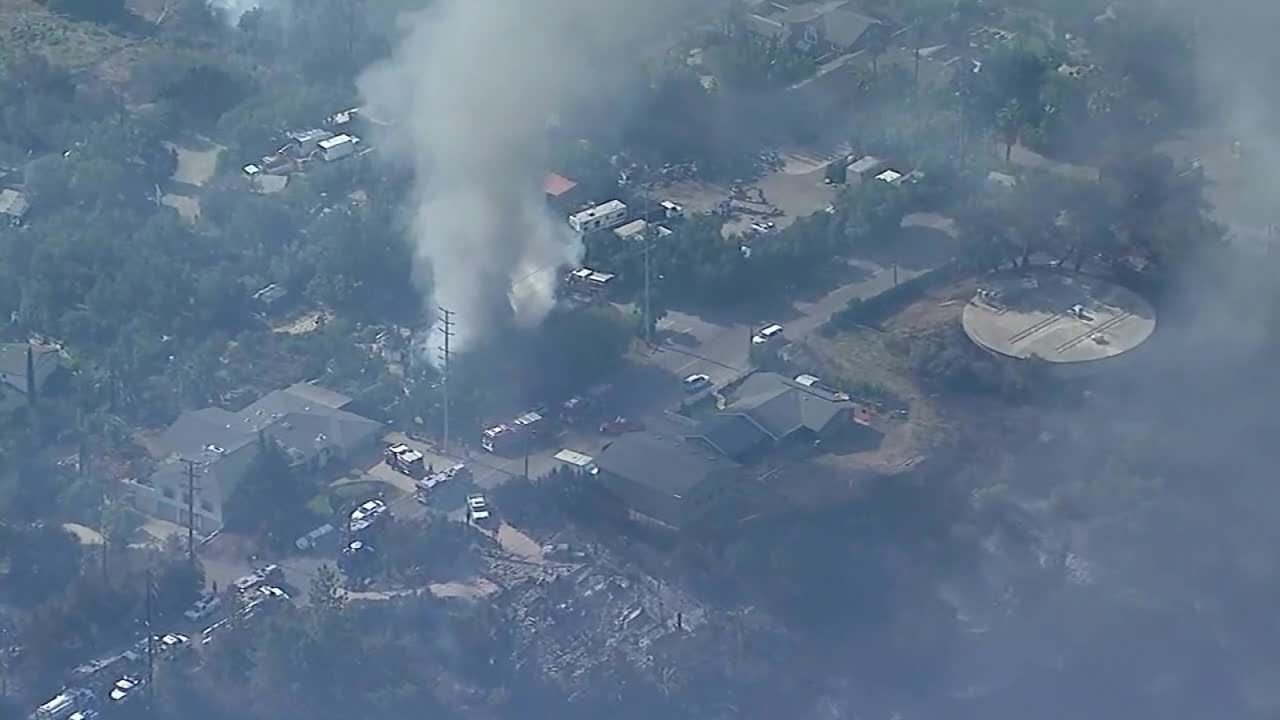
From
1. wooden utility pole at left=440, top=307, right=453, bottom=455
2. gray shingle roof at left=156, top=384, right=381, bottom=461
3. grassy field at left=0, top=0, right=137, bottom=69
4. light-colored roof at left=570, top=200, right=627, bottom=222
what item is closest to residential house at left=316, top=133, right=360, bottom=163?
light-colored roof at left=570, top=200, right=627, bottom=222

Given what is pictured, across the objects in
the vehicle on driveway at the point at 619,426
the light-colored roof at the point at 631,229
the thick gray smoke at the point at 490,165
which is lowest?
the light-colored roof at the point at 631,229

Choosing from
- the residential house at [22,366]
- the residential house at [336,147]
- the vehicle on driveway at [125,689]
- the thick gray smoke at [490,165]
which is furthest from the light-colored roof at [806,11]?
the vehicle on driveway at [125,689]

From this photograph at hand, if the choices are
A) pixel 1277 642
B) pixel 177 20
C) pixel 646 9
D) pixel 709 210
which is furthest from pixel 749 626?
pixel 177 20

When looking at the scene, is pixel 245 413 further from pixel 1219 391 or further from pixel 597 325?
pixel 1219 391

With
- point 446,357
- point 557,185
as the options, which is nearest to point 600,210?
point 557,185

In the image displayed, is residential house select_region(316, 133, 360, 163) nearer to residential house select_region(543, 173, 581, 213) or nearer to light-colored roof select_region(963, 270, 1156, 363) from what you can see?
residential house select_region(543, 173, 581, 213)

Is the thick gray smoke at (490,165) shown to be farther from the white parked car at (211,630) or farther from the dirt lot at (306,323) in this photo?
the white parked car at (211,630)

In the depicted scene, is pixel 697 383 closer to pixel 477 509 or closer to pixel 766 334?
pixel 766 334
